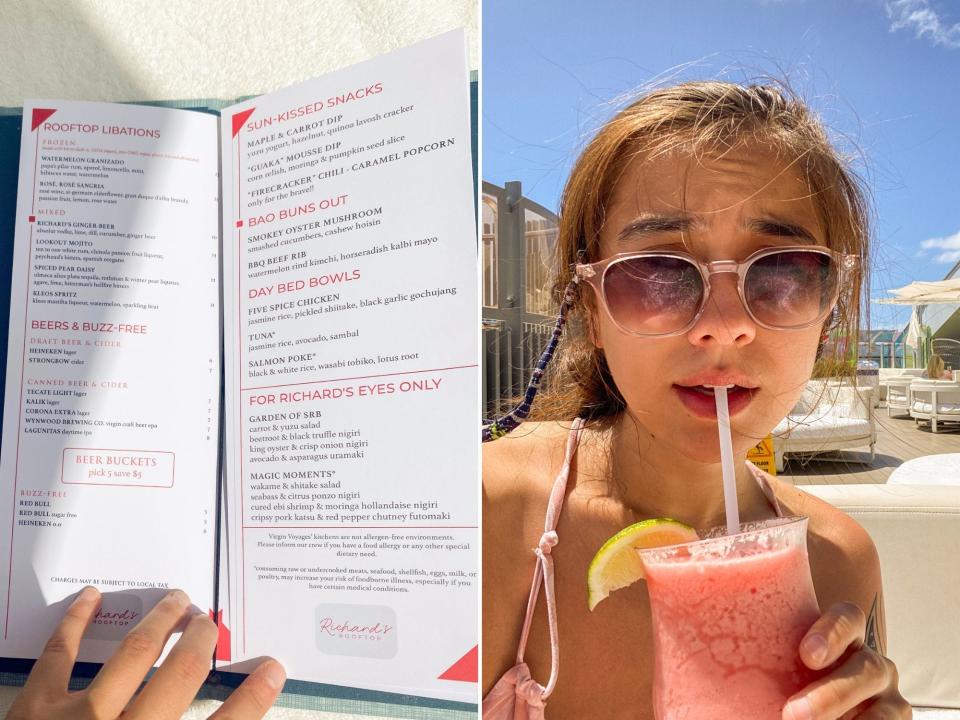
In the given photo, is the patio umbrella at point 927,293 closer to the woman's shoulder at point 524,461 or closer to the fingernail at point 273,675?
the woman's shoulder at point 524,461

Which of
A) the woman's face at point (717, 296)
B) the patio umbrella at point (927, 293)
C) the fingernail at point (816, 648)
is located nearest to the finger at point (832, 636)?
the fingernail at point (816, 648)

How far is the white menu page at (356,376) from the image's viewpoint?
1.30ft

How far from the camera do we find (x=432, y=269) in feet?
1.31

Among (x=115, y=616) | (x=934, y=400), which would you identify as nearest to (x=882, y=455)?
(x=934, y=400)

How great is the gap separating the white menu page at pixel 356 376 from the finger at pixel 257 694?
0.01 metres

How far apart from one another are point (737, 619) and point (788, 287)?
181mm

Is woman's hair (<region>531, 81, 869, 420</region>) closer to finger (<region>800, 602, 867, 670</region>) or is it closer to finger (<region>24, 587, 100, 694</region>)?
finger (<region>800, 602, 867, 670</region>)

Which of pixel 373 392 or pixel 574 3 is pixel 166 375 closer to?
pixel 373 392

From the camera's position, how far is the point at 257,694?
16.7 inches

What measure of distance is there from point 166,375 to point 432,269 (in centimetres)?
20

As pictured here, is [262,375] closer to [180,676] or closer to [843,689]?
[180,676]

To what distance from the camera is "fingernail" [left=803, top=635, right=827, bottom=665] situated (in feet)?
0.97

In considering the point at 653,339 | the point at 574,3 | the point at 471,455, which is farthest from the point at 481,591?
the point at 574,3

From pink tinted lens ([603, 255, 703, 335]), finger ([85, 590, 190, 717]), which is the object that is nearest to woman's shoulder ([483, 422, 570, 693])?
pink tinted lens ([603, 255, 703, 335])
